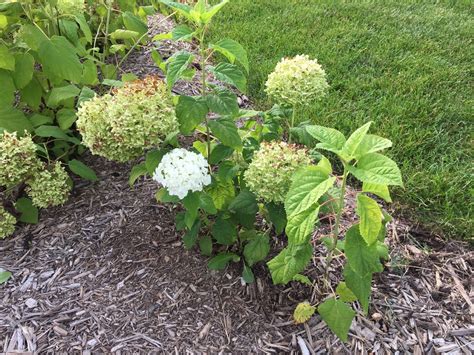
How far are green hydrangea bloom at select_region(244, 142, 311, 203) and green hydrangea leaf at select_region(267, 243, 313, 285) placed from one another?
21 centimetres

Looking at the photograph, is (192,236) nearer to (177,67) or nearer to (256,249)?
(256,249)

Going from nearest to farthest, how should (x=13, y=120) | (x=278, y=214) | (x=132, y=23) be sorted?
(x=278, y=214) < (x=13, y=120) < (x=132, y=23)

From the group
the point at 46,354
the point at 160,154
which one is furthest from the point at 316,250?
the point at 46,354

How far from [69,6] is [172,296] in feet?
5.26

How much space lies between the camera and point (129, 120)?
1683 millimetres

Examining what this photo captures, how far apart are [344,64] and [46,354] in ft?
9.49

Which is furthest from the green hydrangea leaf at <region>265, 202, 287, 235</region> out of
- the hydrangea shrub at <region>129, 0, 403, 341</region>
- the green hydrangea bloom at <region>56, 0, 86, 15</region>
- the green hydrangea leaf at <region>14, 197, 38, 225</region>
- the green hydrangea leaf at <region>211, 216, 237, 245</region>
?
the green hydrangea bloom at <region>56, 0, 86, 15</region>

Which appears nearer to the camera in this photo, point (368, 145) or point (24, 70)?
point (368, 145)

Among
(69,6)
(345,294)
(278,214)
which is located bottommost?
(345,294)

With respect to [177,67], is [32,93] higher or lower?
lower

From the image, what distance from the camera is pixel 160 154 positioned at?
183cm

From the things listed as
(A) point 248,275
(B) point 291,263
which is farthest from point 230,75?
(A) point 248,275

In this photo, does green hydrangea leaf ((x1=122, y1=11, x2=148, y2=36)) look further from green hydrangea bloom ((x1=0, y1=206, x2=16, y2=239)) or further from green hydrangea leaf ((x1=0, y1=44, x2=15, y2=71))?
green hydrangea bloom ((x1=0, y1=206, x2=16, y2=239))

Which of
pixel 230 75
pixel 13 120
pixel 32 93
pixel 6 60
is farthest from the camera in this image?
pixel 32 93
